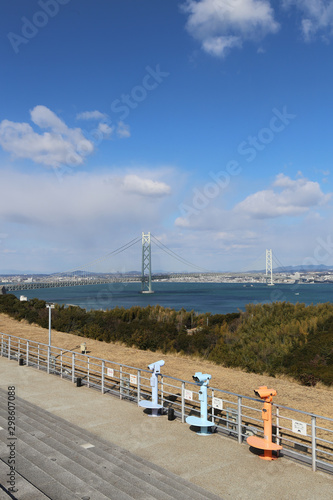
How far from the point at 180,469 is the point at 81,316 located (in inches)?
1042

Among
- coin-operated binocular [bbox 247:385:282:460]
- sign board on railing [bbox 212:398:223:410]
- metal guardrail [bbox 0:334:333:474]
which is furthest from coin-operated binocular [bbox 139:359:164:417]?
coin-operated binocular [bbox 247:385:282:460]

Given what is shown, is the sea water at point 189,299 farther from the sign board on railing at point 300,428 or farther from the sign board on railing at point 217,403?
the sign board on railing at point 300,428

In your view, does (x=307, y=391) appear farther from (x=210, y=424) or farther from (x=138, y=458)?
(x=138, y=458)

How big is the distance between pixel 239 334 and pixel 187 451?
17121mm

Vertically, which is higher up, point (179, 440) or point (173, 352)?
point (179, 440)

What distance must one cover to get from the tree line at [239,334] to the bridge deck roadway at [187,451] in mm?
10342

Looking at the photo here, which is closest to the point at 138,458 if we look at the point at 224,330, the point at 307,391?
the point at 307,391

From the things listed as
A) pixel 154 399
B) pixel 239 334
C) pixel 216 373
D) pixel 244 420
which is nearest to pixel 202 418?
pixel 154 399

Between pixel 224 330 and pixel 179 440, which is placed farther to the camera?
pixel 224 330

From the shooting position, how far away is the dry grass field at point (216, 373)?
13.8 metres

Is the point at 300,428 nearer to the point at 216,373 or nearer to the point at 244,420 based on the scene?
the point at 244,420

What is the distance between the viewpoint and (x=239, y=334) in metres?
23.4

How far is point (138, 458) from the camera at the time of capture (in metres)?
6.46

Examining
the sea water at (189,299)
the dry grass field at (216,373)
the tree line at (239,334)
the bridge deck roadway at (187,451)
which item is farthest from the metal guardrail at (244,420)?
the sea water at (189,299)
